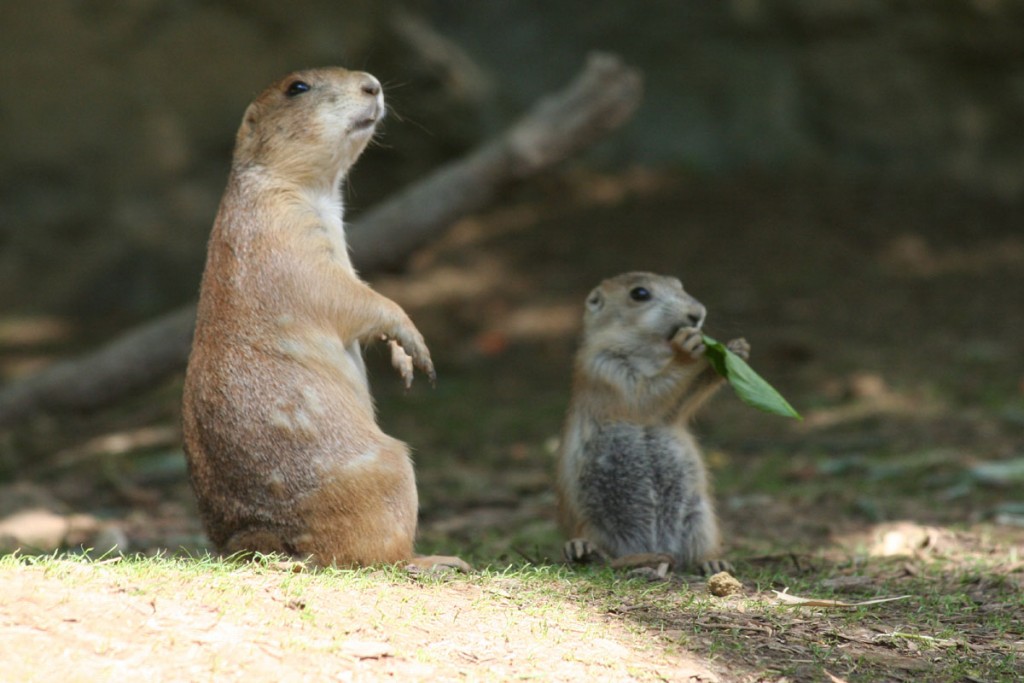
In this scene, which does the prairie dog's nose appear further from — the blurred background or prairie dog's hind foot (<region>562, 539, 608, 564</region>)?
the blurred background

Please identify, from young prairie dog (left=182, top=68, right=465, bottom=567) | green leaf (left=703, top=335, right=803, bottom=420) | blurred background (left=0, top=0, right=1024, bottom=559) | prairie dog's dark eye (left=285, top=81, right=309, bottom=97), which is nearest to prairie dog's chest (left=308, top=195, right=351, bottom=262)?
young prairie dog (left=182, top=68, right=465, bottom=567)

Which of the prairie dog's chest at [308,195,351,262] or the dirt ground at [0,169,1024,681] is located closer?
the dirt ground at [0,169,1024,681]

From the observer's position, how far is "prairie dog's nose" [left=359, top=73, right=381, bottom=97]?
5742mm

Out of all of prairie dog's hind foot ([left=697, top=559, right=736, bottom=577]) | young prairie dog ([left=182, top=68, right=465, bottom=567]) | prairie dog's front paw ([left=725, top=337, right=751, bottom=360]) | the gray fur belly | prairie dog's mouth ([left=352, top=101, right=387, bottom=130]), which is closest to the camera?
young prairie dog ([left=182, top=68, right=465, bottom=567])

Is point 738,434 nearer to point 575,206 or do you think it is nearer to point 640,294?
point 640,294

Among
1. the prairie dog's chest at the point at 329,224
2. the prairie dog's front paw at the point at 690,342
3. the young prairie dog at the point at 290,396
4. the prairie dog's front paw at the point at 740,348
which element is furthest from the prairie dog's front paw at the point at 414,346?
the prairie dog's front paw at the point at 740,348

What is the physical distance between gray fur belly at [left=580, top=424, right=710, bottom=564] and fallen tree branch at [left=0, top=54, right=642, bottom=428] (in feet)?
14.8

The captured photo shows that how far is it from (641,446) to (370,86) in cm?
216

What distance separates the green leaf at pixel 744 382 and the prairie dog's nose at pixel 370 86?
198 centimetres

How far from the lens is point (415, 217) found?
33.0 ft

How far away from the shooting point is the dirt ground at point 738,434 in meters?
4.19

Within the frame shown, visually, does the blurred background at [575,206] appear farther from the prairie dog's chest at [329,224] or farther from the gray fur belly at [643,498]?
the prairie dog's chest at [329,224]

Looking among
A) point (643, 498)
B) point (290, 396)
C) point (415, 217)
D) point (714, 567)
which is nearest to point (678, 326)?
point (643, 498)

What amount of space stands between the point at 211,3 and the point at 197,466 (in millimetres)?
9224
